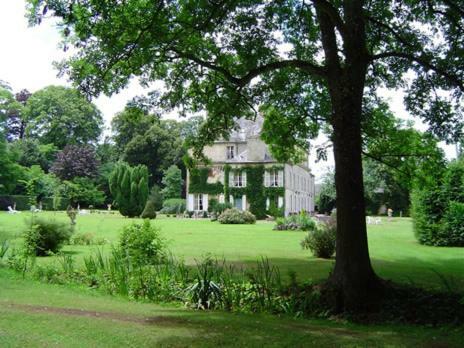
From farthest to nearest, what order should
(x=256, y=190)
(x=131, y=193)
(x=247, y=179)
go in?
(x=247, y=179)
(x=256, y=190)
(x=131, y=193)

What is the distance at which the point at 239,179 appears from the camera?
1989 inches

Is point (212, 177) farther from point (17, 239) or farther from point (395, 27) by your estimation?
point (395, 27)

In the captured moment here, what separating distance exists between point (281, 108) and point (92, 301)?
843 centimetres

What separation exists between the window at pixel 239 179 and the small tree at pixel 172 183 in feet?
49.9

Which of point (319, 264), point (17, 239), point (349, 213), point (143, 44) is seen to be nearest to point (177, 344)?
point (349, 213)

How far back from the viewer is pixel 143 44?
31.9 feet

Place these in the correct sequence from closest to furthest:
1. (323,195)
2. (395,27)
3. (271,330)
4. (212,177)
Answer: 1. (271,330)
2. (395,27)
3. (212,177)
4. (323,195)

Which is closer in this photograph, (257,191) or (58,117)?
(257,191)

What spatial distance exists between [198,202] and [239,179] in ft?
17.9

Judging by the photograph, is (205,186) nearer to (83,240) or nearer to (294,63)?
(83,240)

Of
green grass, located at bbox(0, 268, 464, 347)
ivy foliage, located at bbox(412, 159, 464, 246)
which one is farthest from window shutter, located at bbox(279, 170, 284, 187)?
green grass, located at bbox(0, 268, 464, 347)

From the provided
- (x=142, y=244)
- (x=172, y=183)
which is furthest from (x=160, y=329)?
(x=172, y=183)

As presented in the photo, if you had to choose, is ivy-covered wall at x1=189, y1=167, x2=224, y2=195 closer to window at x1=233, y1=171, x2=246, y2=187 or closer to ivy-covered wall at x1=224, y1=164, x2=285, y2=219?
window at x1=233, y1=171, x2=246, y2=187

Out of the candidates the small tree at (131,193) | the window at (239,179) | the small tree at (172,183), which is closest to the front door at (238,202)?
the window at (239,179)
